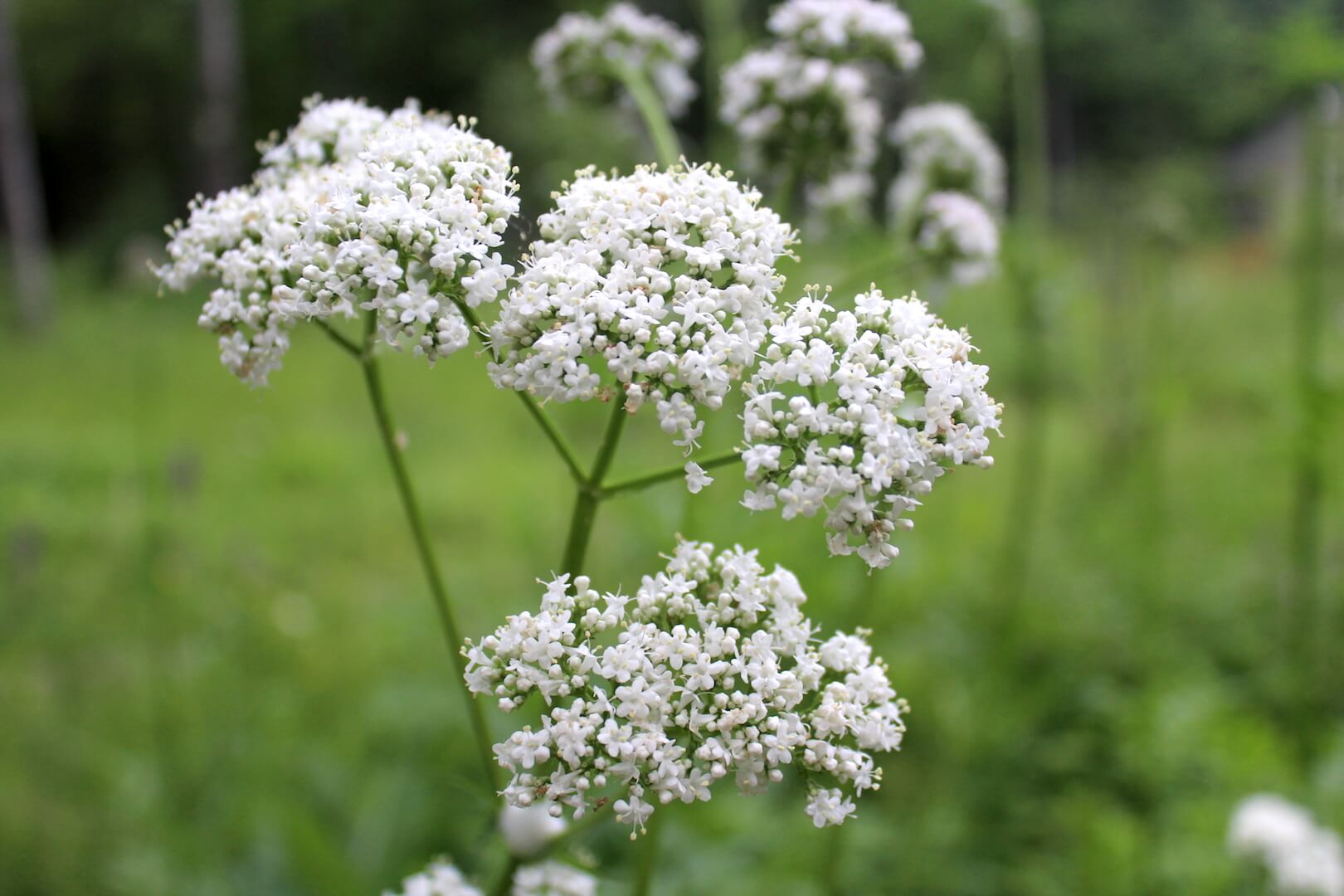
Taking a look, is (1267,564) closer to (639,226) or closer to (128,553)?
(639,226)

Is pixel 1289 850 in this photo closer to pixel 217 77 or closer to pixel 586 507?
pixel 586 507

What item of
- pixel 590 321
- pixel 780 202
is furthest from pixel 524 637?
pixel 780 202

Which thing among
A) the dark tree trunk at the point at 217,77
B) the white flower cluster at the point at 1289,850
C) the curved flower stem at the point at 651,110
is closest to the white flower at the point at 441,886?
the curved flower stem at the point at 651,110

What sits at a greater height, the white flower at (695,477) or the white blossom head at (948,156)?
the white blossom head at (948,156)

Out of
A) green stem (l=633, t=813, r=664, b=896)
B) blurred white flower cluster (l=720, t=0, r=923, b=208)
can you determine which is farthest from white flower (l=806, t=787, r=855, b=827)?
blurred white flower cluster (l=720, t=0, r=923, b=208)

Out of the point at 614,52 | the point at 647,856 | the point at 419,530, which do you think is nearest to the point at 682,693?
the point at 647,856

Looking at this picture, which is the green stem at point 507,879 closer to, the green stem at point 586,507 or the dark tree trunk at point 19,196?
the green stem at point 586,507

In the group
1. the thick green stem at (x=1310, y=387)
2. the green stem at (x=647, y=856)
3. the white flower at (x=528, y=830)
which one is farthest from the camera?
the thick green stem at (x=1310, y=387)
